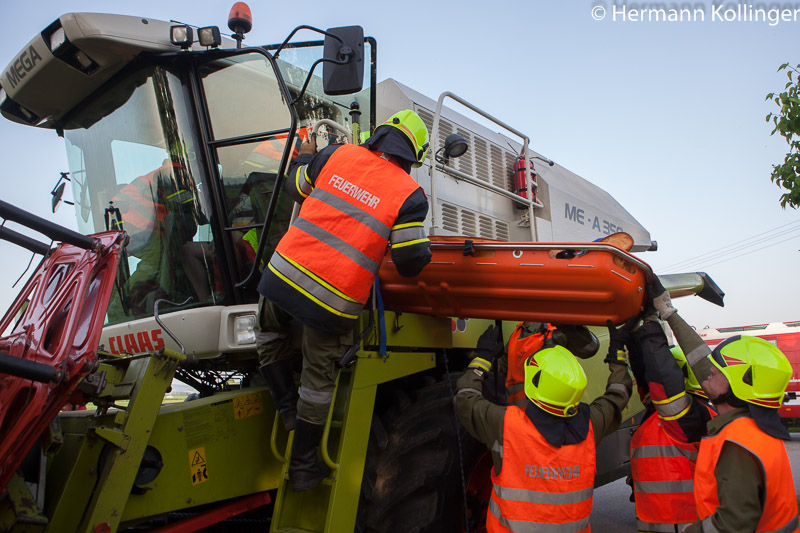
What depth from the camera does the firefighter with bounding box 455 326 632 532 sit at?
255 cm

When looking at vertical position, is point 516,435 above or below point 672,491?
above

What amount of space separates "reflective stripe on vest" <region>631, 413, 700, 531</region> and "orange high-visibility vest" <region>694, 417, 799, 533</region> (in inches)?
21.1

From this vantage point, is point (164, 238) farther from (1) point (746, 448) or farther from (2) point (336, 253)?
(1) point (746, 448)

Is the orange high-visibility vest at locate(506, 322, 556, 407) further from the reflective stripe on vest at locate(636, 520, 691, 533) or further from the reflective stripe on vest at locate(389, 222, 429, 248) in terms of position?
the reflective stripe on vest at locate(389, 222, 429, 248)

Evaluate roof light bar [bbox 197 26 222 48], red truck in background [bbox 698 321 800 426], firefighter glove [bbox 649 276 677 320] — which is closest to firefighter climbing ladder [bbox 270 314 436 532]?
firefighter glove [bbox 649 276 677 320]

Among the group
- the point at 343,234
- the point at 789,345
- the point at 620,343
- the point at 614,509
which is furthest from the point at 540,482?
the point at 789,345

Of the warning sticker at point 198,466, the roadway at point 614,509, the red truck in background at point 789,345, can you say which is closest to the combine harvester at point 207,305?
the warning sticker at point 198,466

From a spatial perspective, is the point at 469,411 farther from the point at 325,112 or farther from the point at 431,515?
the point at 325,112

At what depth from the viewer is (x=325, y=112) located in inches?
146

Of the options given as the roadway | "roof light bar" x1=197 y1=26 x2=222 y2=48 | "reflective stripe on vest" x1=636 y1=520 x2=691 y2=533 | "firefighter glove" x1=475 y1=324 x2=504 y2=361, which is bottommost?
the roadway

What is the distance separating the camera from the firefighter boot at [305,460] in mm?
2609

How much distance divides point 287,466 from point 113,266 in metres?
1.16

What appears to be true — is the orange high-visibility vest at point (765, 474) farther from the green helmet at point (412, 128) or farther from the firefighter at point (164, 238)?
the firefighter at point (164, 238)

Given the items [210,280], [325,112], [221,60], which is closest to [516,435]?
[210,280]
